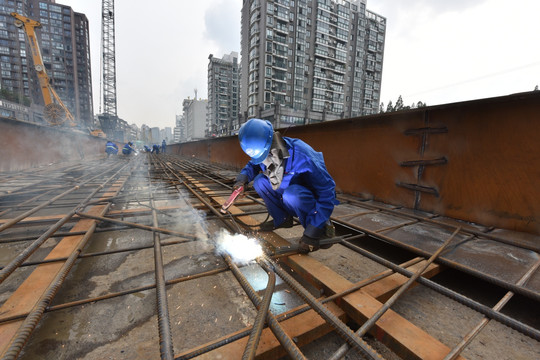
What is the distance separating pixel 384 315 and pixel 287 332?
21.5 inches

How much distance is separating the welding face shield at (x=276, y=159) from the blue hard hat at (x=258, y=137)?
0.08m

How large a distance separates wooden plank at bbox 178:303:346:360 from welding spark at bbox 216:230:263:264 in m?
0.74

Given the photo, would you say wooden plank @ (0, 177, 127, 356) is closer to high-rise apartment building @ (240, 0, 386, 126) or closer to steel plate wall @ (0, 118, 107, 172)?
steel plate wall @ (0, 118, 107, 172)

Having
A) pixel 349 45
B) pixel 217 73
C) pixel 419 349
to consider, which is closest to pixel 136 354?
pixel 419 349

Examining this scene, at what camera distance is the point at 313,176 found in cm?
179

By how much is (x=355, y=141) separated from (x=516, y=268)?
109 inches

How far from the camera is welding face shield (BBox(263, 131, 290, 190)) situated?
1.84 metres

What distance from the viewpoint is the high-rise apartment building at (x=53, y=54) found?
58688mm

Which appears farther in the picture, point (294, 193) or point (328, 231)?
point (328, 231)

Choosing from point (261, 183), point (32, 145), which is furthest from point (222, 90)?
point (261, 183)

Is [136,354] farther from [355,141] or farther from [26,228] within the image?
[355,141]

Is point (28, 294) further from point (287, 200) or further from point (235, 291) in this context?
point (287, 200)

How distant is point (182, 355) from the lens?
3.08ft

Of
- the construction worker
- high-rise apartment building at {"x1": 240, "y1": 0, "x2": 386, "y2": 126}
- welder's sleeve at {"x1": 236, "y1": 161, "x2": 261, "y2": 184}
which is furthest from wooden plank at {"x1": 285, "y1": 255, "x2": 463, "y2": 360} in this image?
high-rise apartment building at {"x1": 240, "y1": 0, "x2": 386, "y2": 126}
